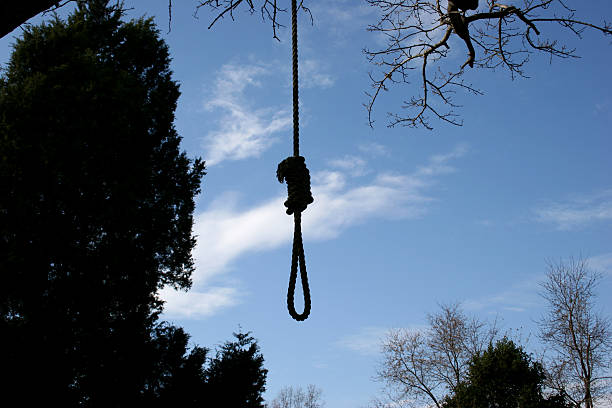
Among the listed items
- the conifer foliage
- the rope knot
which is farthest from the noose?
the conifer foliage

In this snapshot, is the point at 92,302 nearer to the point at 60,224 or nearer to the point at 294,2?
the point at 60,224

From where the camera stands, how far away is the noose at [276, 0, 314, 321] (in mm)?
2842

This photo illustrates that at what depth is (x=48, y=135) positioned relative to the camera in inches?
423

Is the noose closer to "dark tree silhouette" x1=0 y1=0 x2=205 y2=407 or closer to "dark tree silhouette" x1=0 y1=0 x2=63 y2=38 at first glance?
"dark tree silhouette" x1=0 y1=0 x2=63 y2=38

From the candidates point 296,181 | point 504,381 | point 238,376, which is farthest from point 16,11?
point 504,381

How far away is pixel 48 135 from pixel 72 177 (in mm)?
1042

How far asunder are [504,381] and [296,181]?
12.0 metres

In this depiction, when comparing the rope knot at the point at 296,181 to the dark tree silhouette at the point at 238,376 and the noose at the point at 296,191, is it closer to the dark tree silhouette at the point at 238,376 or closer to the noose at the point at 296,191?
the noose at the point at 296,191

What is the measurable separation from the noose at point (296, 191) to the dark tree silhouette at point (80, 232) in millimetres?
7029

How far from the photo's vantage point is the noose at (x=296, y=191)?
2.84 metres

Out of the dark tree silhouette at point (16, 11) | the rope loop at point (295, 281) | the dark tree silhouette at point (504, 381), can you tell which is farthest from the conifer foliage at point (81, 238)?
the dark tree silhouette at point (16, 11)

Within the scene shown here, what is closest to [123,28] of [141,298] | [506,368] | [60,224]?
[60,224]

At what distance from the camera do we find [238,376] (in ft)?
34.2

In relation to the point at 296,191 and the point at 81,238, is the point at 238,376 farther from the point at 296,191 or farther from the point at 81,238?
the point at 296,191
